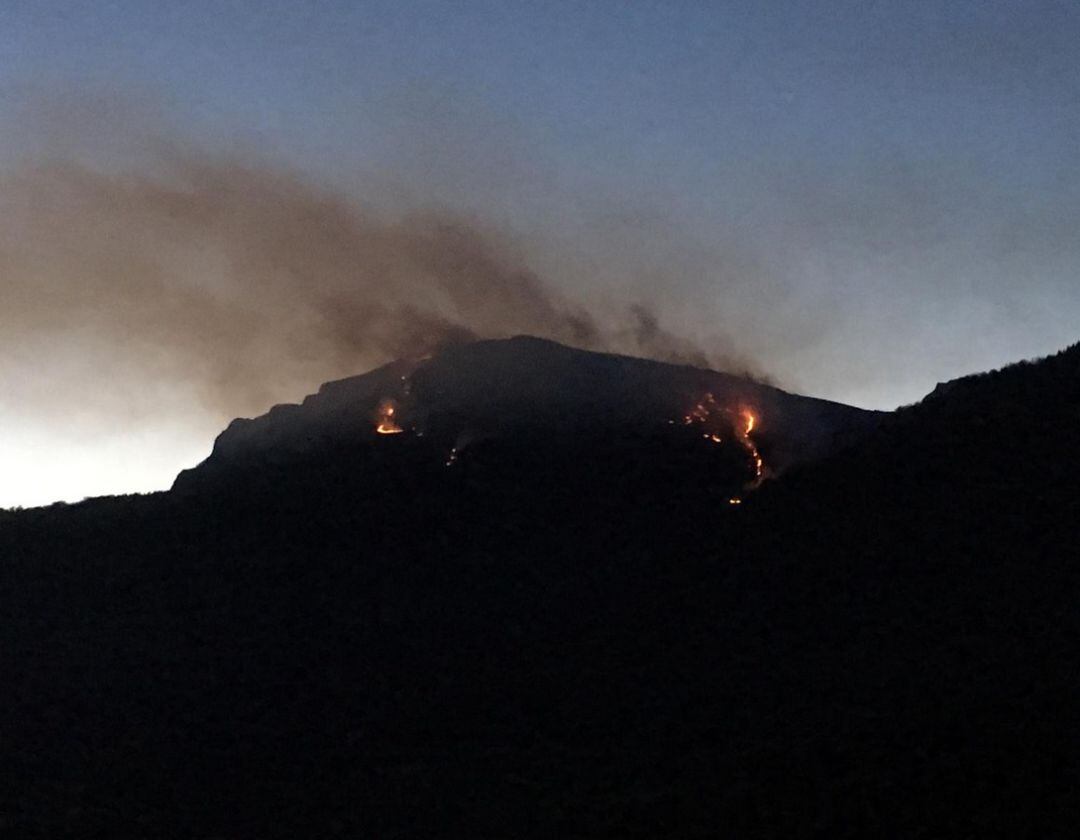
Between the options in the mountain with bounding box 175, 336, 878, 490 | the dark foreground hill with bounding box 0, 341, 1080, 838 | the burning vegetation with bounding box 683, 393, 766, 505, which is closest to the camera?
the dark foreground hill with bounding box 0, 341, 1080, 838

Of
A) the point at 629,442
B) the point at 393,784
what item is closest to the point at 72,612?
the point at 393,784

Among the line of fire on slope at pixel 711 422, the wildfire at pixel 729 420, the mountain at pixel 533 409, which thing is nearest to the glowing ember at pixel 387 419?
the line of fire on slope at pixel 711 422

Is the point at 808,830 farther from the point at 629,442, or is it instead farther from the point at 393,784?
the point at 629,442

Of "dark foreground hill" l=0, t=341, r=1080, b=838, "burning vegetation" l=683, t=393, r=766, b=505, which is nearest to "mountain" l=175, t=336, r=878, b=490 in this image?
"burning vegetation" l=683, t=393, r=766, b=505

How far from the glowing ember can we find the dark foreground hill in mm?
645

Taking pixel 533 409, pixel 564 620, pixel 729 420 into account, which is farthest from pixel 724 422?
pixel 564 620

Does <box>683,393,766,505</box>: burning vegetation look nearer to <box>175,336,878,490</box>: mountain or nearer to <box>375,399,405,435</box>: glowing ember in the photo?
<box>175,336,878,490</box>: mountain

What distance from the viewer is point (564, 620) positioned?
84.9 meters

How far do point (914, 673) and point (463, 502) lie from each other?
3676 cm

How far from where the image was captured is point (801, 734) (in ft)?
216

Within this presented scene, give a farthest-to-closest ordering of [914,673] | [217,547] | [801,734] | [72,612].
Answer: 1. [217,547]
2. [72,612]
3. [914,673]
4. [801,734]

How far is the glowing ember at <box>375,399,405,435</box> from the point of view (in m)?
106

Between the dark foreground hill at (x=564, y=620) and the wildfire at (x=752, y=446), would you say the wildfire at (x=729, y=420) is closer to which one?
the wildfire at (x=752, y=446)

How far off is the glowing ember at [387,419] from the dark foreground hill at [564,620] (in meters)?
0.64
